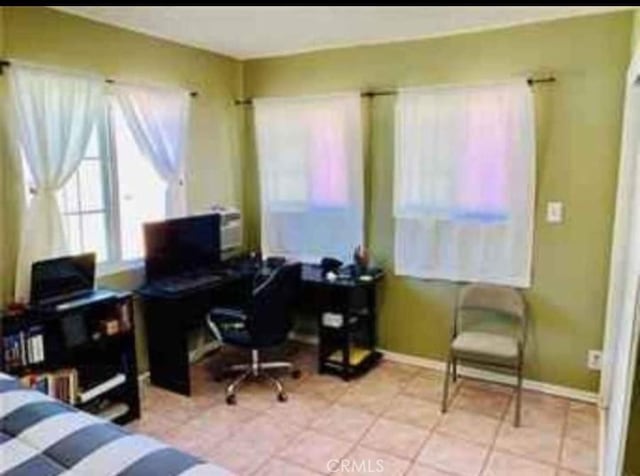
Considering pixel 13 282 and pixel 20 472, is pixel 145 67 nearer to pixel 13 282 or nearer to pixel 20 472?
pixel 13 282

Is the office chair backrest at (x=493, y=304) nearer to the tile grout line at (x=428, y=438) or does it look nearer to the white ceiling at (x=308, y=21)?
the tile grout line at (x=428, y=438)

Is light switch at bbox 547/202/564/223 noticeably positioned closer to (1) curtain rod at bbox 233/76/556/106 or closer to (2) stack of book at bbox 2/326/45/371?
(1) curtain rod at bbox 233/76/556/106

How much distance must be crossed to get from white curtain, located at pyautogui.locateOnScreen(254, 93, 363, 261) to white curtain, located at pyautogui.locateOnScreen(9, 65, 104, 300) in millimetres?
1422

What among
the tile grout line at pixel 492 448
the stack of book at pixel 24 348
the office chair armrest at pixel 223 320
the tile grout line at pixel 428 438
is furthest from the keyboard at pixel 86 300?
the tile grout line at pixel 492 448

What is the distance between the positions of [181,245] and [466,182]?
1915 millimetres

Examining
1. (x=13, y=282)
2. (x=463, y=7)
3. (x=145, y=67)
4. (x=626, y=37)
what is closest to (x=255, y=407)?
(x=13, y=282)

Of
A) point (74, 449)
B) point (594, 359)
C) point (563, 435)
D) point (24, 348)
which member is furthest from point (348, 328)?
point (74, 449)

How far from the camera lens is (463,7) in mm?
2857

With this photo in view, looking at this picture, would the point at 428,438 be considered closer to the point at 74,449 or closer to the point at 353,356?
the point at 353,356

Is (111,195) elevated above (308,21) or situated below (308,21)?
below

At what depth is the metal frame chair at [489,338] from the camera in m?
3.02

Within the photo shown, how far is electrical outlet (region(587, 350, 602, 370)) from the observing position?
3154mm

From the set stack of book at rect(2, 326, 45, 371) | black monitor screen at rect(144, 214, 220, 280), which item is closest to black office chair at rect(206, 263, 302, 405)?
black monitor screen at rect(144, 214, 220, 280)

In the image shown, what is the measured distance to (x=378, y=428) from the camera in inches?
116
